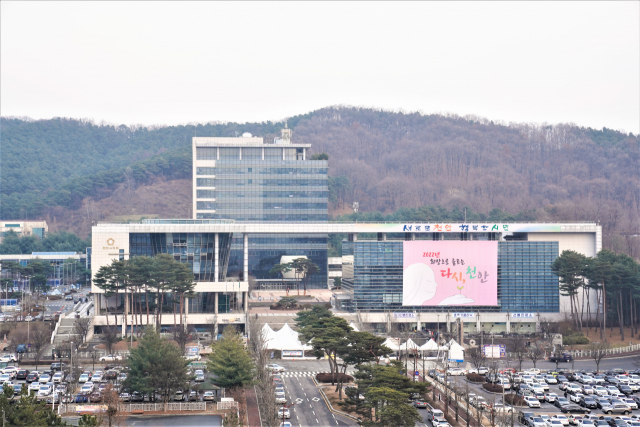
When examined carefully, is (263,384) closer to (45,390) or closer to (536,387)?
(45,390)

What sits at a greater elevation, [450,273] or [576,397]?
[450,273]

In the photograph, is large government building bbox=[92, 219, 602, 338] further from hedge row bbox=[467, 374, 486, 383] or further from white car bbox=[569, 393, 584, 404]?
white car bbox=[569, 393, 584, 404]

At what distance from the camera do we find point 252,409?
47750 mm

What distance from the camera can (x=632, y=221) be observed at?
6093 inches

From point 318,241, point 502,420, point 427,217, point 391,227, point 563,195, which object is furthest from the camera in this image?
point 563,195

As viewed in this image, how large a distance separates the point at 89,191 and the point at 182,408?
13947 centimetres

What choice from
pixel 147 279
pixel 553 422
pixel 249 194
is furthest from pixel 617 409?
pixel 249 194

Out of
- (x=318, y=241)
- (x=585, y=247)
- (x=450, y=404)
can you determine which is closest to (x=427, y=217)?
(x=318, y=241)

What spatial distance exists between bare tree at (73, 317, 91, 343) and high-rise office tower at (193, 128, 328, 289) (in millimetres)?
43033

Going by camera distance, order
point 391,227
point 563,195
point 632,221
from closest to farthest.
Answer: point 391,227
point 632,221
point 563,195

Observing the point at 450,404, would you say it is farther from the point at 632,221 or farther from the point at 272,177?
the point at 632,221

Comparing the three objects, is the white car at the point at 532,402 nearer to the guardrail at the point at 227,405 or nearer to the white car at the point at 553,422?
the white car at the point at 553,422

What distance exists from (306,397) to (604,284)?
4110 centimetres

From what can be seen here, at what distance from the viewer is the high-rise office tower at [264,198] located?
380 feet
